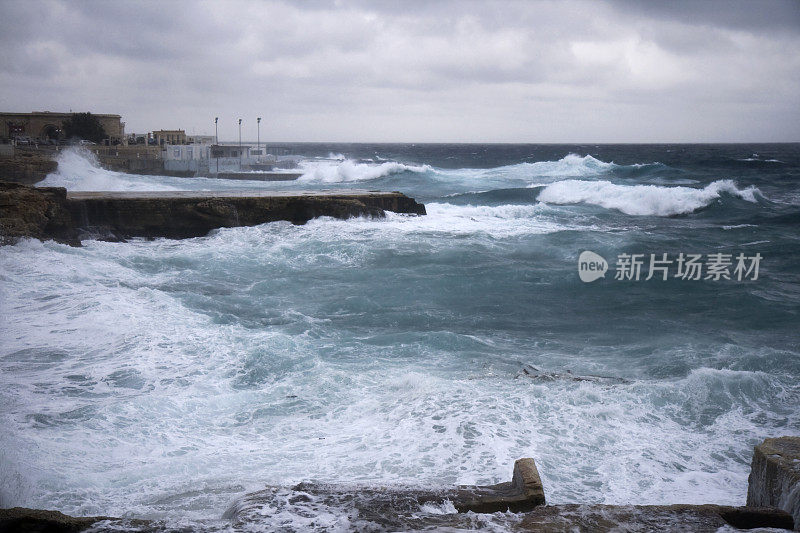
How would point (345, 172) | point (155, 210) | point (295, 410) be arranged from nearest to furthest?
point (295, 410) < point (155, 210) < point (345, 172)

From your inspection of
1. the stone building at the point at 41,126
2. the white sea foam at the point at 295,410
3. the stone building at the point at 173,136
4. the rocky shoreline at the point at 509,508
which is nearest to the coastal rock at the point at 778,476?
the rocky shoreline at the point at 509,508

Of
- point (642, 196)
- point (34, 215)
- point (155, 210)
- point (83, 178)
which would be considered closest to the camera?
point (34, 215)

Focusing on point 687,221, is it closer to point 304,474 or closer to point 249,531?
point 304,474

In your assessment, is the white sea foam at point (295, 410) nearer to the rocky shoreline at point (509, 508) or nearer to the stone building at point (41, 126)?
the rocky shoreline at point (509, 508)

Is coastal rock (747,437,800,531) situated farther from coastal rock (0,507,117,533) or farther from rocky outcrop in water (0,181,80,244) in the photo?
rocky outcrop in water (0,181,80,244)

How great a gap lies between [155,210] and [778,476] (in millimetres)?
14125

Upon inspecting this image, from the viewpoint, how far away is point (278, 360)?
662 centimetres

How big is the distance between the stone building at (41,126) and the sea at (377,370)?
6.30m

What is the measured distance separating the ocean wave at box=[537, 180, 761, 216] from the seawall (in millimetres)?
9449

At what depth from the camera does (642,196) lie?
22.8 meters

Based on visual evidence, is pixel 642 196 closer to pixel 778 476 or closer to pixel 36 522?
pixel 778 476

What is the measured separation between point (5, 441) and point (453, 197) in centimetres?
2264

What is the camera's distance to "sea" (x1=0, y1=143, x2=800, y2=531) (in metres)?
4.22

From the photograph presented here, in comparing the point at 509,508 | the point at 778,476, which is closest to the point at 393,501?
the point at 509,508
